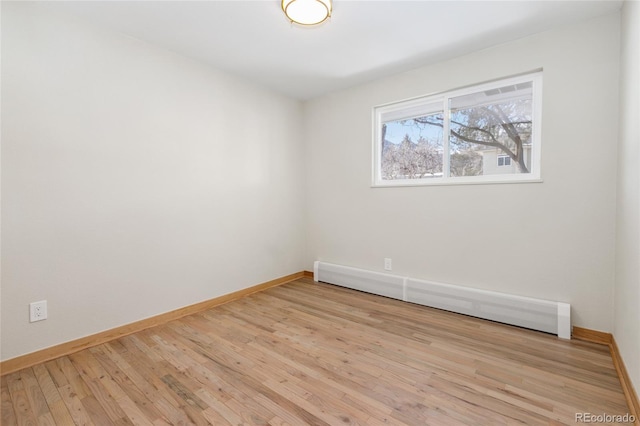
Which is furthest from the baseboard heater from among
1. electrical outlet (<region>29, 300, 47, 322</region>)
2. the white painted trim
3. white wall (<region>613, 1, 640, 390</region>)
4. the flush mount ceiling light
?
electrical outlet (<region>29, 300, 47, 322</region>)

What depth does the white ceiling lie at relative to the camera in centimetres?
202

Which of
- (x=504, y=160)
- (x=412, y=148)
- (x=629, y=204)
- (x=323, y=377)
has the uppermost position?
(x=412, y=148)

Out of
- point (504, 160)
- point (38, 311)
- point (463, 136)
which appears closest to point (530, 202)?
point (504, 160)

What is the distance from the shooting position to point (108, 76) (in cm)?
225

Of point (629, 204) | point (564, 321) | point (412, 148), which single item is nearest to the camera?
point (629, 204)

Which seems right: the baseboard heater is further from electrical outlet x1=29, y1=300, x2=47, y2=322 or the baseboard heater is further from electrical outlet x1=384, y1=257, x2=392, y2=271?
electrical outlet x1=29, y1=300, x2=47, y2=322

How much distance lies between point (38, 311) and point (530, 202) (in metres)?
3.76

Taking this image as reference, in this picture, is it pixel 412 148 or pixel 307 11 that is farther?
pixel 412 148

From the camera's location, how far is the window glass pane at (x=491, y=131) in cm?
249

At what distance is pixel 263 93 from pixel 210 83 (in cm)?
71

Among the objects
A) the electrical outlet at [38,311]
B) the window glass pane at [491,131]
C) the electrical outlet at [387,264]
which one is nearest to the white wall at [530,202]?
the electrical outlet at [387,264]

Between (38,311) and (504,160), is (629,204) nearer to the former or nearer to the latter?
(504,160)

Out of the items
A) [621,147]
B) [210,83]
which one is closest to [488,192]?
[621,147]

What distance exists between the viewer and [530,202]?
2385mm
